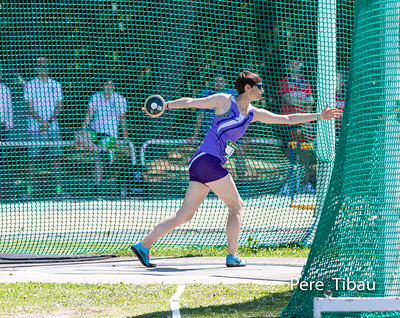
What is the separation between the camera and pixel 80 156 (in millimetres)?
11508

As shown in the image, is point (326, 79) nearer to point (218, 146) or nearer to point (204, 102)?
point (218, 146)

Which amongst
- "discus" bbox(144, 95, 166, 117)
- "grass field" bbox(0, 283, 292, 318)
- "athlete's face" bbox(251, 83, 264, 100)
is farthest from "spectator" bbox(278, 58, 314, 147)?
"grass field" bbox(0, 283, 292, 318)

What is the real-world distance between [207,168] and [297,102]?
388 centimetres

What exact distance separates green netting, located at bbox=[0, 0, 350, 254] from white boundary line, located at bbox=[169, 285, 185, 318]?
9.49ft

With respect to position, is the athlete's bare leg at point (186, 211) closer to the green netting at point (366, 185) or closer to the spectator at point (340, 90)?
the green netting at point (366, 185)

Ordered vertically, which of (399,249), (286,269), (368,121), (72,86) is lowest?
(286,269)

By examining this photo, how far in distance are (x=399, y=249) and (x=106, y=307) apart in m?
2.23

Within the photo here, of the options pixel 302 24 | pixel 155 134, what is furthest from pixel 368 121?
pixel 155 134

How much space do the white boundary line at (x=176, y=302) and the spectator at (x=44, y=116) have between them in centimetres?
525

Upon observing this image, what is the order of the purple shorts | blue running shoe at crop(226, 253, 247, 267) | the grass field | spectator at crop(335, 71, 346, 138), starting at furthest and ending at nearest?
spectator at crop(335, 71, 346, 138), blue running shoe at crop(226, 253, 247, 267), the purple shorts, the grass field

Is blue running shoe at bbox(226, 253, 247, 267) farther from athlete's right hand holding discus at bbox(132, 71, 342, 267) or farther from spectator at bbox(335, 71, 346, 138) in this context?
spectator at bbox(335, 71, 346, 138)

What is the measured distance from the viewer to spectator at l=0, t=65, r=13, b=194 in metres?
10.7

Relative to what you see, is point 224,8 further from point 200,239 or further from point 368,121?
point 368,121

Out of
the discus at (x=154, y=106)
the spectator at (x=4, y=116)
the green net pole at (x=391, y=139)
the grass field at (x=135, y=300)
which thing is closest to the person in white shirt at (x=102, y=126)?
the spectator at (x=4, y=116)
